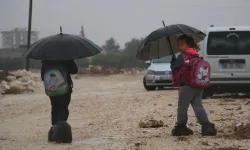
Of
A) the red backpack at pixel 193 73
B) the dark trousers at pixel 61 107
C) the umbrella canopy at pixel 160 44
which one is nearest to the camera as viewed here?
the red backpack at pixel 193 73

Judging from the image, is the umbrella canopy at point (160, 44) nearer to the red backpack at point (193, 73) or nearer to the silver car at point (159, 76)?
the red backpack at point (193, 73)

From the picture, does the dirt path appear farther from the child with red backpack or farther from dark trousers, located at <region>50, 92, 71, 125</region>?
dark trousers, located at <region>50, 92, 71, 125</region>

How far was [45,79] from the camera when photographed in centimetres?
825

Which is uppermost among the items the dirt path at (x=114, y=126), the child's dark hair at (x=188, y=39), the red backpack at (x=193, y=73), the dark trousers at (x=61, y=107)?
the child's dark hair at (x=188, y=39)

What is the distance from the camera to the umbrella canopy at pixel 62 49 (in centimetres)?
805

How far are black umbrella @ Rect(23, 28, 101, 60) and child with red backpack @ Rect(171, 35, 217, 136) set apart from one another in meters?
1.26

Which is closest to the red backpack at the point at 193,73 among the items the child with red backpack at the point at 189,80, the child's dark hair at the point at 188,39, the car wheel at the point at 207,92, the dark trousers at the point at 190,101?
the child with red backpack at the point at 189,80

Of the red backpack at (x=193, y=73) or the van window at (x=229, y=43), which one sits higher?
the van window at (x=229, y=43)

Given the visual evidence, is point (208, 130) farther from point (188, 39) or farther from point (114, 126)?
point (114, 126)

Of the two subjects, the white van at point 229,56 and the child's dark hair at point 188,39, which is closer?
the child's dark hair at point 188,39

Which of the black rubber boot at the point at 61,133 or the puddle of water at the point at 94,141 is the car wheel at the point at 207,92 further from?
the black rubber boot at the point at 61,133

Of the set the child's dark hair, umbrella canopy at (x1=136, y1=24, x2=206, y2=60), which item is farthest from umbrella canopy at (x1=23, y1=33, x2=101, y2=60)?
the child's dark hair

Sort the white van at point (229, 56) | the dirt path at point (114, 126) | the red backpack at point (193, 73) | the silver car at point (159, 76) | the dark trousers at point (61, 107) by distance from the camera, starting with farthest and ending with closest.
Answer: the silver car at point (159, 76) → the white van at point (229, 56) → the dark trousers at point (61, 107) → the red backpack at point (193, 73) → the dirt path at point (114, 126)

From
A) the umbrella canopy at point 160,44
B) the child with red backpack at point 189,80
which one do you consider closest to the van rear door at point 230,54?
the umbrella canopy at point 160,44
